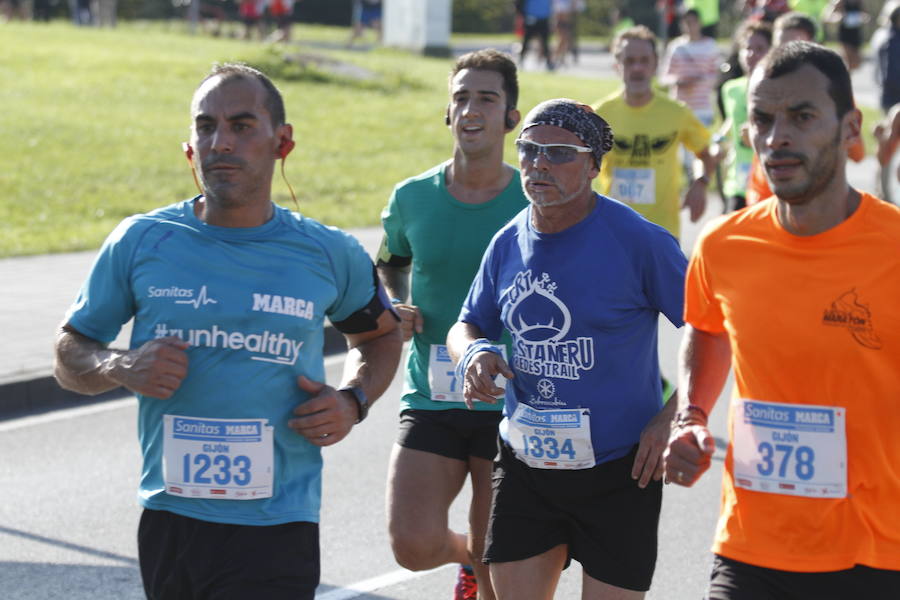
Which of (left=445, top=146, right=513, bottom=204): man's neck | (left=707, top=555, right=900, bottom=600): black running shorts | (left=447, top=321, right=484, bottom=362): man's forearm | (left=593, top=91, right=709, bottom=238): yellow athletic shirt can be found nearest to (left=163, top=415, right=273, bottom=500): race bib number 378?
(left=447, top=321, right=484, bottom=362): man's forearm

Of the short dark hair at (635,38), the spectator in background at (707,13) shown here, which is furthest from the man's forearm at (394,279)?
the spectator in background at (707,13)

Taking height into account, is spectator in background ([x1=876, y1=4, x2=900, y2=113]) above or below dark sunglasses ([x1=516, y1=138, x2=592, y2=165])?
below

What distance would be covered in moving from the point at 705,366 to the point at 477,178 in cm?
190

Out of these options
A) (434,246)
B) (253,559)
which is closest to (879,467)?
(253,559)

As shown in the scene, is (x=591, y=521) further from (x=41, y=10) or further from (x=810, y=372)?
(x=41, y=10)

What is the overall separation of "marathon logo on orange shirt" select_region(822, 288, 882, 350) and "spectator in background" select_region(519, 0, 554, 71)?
27940mm

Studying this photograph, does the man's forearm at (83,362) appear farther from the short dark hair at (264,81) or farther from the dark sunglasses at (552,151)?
the dark sunglasses at (552,151)

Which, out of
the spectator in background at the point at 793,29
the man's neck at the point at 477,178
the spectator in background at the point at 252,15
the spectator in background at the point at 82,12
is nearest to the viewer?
the man's neck at the point at 477,178

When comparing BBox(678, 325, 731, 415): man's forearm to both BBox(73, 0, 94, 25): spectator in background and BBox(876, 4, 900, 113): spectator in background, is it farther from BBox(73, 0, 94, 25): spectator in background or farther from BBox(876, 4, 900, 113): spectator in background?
BBox(73, 0, 94, 25): spectator in background

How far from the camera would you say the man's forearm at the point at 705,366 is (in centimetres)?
385

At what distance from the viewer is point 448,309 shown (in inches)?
213

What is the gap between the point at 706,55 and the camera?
18.2 metres

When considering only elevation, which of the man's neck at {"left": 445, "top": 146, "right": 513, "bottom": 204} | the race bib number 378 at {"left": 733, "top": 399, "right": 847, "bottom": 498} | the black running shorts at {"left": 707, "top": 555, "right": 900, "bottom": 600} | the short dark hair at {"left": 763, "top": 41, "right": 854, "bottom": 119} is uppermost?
the short dark hair at {"left": 763, "top": 41, "right": 854, "bottom": 119}

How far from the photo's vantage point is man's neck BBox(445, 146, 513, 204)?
557 cm
